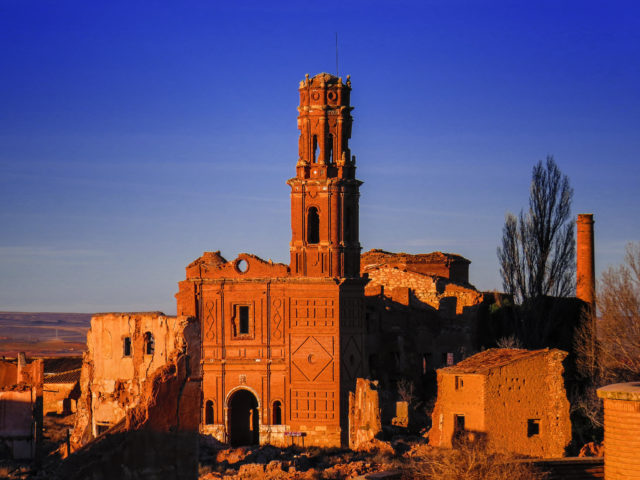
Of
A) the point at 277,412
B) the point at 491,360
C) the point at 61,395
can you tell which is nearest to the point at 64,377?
the point at 61,395

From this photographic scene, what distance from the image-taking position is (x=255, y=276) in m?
37.3

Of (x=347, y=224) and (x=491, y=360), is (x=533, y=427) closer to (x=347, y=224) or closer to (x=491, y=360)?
(x=491, y=360)

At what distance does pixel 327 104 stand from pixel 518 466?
20.5 meters

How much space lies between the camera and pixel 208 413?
36.6 meters

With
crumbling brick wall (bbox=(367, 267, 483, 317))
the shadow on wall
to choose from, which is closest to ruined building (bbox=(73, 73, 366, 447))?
crumbling brick wall (bbox=(367, 267, 483, 317))

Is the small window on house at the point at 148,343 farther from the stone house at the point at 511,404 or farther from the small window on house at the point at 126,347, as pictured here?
the stone house at the point at 511,404

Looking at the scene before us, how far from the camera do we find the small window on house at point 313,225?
123 ft

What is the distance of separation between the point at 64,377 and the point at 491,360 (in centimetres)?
2172

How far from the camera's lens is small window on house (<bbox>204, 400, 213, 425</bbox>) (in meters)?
36.5

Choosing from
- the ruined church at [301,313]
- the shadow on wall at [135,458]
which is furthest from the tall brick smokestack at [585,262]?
the shadow on wall at [135,458]

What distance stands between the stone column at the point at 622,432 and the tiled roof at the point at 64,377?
28.5m

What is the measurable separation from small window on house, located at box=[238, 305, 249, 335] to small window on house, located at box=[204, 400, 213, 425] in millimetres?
2621

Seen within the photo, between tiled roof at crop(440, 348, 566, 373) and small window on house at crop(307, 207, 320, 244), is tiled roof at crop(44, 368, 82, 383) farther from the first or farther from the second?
tiled roof at crop(440, 348, 566, 373)

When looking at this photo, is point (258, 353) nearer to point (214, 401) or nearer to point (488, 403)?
point (214, 401)
